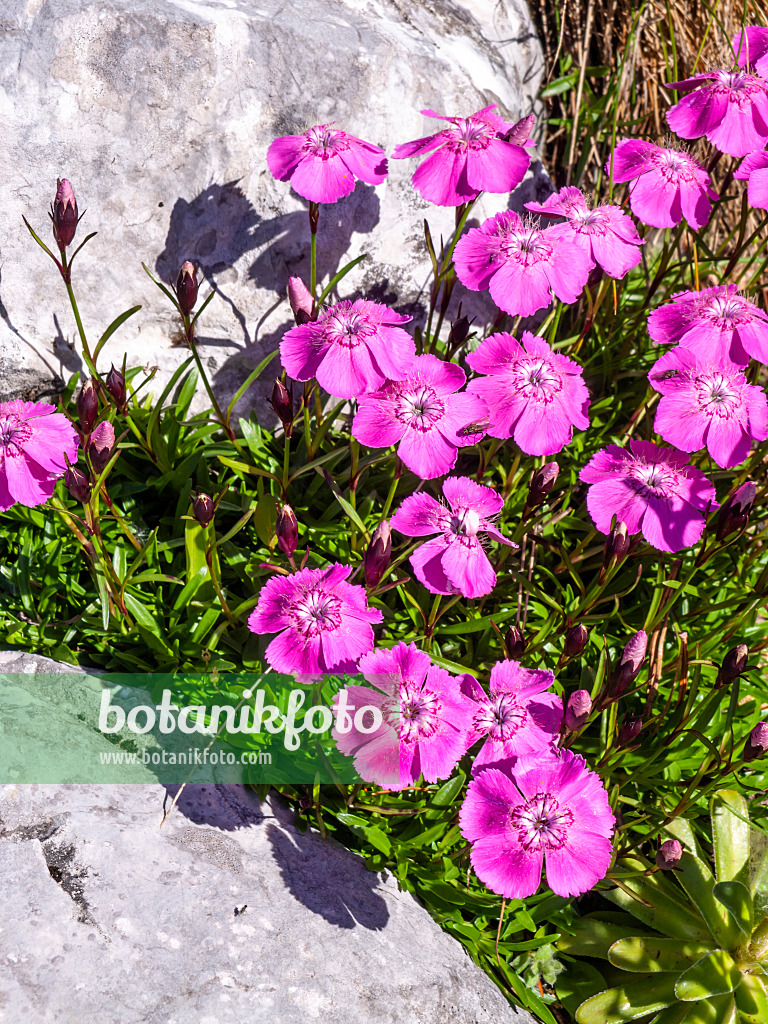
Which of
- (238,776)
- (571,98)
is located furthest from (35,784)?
(571,98)

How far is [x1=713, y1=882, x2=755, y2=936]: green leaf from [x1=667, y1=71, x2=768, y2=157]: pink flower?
2.08 metres

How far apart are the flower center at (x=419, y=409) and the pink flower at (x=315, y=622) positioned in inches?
17.1

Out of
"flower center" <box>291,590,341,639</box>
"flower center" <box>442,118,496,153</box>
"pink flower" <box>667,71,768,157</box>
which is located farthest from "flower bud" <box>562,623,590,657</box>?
"pink flower" <box>667,71,768,157</box>

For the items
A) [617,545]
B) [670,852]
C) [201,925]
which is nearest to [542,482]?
[617,545]

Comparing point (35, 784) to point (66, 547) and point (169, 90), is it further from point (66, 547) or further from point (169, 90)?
point (169, 90)

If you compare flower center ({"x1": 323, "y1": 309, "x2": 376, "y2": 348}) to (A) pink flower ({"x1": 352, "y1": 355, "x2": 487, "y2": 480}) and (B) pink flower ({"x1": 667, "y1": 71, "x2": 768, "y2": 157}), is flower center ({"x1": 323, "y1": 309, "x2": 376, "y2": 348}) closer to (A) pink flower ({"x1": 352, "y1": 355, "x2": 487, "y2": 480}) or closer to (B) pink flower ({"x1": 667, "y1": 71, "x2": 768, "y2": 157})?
(A) pink flower ({"x1": 352, "y1": 355, "x2": 487, "y2": 480})

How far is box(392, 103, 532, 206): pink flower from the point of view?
2.37 m

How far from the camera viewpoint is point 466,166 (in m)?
2.38

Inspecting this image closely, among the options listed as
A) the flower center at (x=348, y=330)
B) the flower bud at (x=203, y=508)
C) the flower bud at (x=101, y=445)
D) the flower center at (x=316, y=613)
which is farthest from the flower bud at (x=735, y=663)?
the flower bud at (x=101, y=445)

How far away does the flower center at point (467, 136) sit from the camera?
240 cm

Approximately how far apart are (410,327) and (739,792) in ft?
6.17

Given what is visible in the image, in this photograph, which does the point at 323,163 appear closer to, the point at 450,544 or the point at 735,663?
the point at 450,544

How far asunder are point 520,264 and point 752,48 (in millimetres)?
1341

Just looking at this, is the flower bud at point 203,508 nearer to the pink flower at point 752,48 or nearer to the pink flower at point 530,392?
the pink flower at point 530,392
